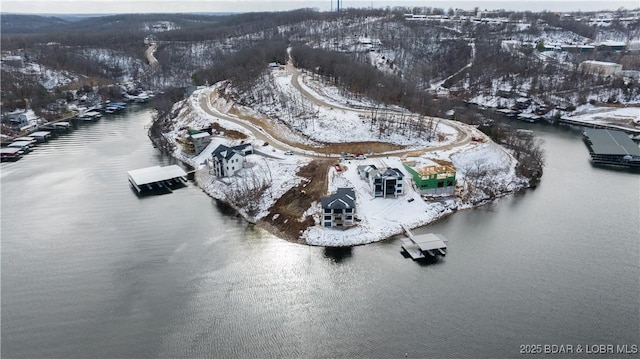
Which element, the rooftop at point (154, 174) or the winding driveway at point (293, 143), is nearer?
the rooftop at point (154, 174)

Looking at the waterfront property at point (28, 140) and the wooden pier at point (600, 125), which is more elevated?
the wooden pier at point (600, 125)

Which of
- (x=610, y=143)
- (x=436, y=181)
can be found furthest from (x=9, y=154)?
(x=610, y=143)

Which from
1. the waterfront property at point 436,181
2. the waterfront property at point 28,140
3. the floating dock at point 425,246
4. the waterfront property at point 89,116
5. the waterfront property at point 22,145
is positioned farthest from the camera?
the waterfront property at point 89,116

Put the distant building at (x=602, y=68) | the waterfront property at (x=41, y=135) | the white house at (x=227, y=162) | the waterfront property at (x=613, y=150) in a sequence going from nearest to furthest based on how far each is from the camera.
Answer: the white house at (x=227, y=162) < the waterfront property at (x=613, y=150) < the waterfront property at (x=41, y=135) < the distant building at (x=602, y=68)

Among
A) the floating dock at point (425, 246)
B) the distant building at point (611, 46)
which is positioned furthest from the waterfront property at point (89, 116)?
the distant building at point (611, 46)

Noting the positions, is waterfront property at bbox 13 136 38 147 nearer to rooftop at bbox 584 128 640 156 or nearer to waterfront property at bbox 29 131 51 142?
waterfront property at bbox 29 131 51 142

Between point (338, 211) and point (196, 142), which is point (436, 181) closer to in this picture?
point (338, 211)

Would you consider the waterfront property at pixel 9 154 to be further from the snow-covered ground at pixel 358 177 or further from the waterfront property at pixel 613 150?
the waterfront property at pixel 613 150
